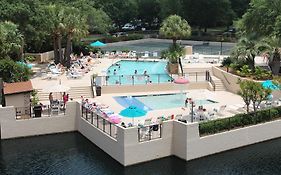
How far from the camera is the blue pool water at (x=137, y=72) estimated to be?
39250 mm

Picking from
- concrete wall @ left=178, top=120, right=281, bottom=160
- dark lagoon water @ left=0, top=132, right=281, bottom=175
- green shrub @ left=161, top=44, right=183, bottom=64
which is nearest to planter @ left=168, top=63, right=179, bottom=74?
green shrub @ left=161, top=44, right=183, bottom=64

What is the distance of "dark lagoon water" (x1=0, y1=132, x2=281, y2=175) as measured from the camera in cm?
2373

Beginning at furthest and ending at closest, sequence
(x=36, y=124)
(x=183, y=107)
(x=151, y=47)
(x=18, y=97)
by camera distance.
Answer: (x=151, y=47)
(x=183, y=107)
(x=18, y=97)
(x=36, y=124)

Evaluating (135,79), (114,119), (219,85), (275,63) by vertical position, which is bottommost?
(114,119)

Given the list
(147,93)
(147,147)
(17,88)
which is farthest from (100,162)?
(147,93)

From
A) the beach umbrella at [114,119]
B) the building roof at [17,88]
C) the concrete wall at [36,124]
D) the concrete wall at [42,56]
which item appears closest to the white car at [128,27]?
the concrete wall at [42,56]

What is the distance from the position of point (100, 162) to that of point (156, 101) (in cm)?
1140

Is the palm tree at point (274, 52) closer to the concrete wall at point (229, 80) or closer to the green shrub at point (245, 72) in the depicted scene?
the green shrub at point (245, 72)

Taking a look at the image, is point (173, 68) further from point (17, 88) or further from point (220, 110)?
point (17, 88)

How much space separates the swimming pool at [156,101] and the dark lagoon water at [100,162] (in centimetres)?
709

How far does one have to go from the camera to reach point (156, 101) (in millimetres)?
35312

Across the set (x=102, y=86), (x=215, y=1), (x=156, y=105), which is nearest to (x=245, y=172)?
(x=156, y=105)

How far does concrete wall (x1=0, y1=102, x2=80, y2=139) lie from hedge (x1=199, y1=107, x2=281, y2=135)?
29.2ft

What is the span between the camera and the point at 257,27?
148 feet
